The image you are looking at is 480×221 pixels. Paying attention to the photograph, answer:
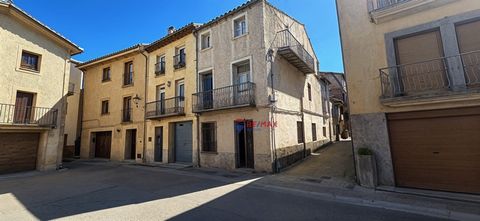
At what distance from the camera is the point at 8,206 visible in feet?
20.4

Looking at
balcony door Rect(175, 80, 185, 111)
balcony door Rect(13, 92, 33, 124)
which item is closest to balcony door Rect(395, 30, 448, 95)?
balcony door Rect(175, 80, 185, 111)

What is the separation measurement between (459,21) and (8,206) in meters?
13.9

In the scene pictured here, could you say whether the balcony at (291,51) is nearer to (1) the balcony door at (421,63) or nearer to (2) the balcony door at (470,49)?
(1) the balcony door at (421,63)

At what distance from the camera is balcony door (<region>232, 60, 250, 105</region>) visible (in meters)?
11.2

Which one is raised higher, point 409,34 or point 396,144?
point 409,34

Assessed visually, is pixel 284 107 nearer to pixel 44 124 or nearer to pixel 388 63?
pixel 388 63

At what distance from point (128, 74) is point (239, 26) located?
10.3m

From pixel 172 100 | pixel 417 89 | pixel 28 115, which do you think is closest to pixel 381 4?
pixel 417 89

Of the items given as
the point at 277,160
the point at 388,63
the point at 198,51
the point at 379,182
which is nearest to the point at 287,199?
the point at 379,182

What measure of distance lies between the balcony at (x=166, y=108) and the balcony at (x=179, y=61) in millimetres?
2116

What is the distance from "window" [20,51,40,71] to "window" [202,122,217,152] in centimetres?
1072

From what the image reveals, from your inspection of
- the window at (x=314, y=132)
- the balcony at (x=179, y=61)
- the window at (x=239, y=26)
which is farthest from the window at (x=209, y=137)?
the window at (x=314, y=132)

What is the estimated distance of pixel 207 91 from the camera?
1209 centimetres

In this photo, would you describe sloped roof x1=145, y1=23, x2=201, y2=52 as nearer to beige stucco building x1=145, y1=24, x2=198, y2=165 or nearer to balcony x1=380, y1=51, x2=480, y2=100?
beige stucco building x1=145, y1=24, x2=198, y2=165
